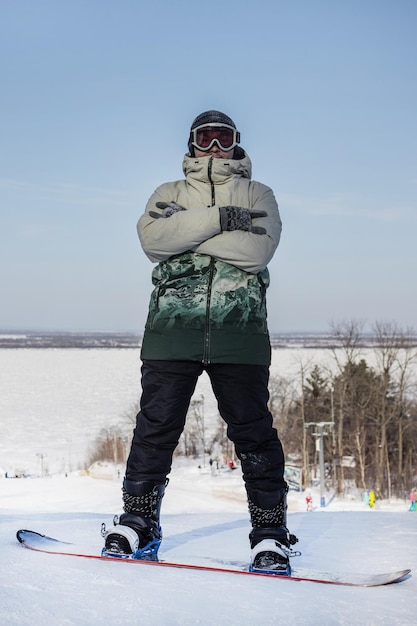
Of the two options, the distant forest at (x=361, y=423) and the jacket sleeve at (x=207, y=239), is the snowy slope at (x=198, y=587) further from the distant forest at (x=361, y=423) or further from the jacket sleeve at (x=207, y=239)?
the distant forest at (x=361, y=423)

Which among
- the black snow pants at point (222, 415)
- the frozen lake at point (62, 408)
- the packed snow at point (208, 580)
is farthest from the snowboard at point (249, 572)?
the frozen lake at point (62, 408)

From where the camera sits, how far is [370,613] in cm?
194

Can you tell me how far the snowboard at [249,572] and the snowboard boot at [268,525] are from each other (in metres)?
0.10

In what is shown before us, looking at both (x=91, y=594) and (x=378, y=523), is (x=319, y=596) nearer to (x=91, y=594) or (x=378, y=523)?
(x=91, y=594)

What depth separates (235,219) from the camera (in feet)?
8.98

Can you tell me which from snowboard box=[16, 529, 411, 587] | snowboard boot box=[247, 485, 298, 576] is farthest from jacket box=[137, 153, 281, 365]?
snowboard box=[16, 529, 411, 587]

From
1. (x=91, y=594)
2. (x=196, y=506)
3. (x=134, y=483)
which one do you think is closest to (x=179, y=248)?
(x=134, y=483)

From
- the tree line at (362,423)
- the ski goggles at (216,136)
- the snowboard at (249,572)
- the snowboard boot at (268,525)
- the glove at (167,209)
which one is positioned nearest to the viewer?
the snowboard at (249,572)

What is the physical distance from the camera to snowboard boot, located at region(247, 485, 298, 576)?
268 cm

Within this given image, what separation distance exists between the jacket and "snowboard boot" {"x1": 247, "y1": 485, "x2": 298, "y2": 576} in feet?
1.81

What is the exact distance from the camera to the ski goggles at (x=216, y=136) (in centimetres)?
298

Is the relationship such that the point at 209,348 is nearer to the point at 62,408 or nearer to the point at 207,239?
the point at 207,239

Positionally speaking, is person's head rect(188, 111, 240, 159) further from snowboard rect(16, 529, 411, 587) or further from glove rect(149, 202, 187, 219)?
snowboard rect(16, 529, 411, 587)

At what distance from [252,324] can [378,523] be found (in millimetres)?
1931
